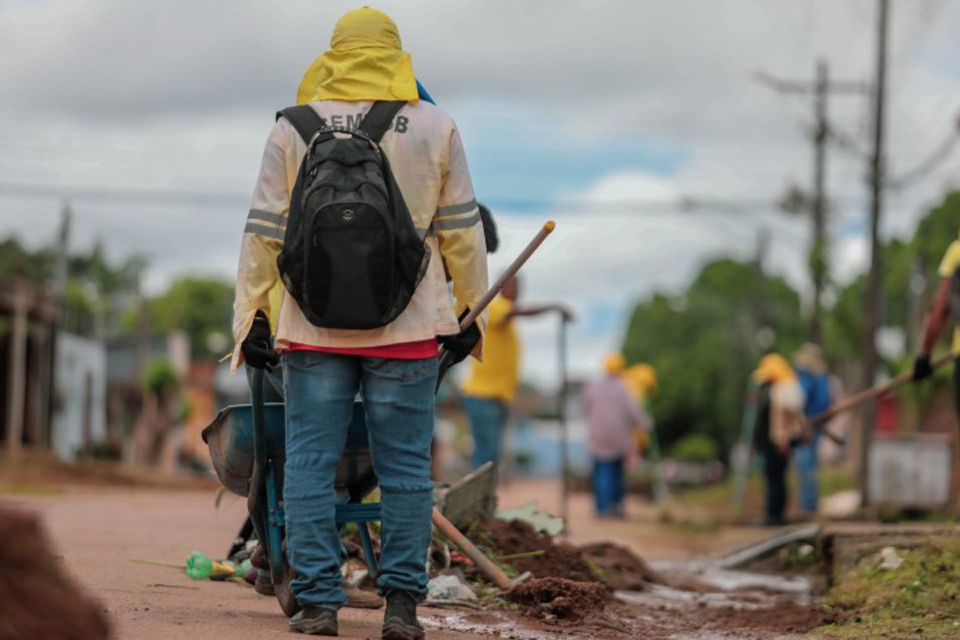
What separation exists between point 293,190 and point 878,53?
18982 mm

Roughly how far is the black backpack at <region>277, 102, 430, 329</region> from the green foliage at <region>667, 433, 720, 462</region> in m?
69.9

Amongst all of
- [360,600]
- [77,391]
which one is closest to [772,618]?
[360,600]

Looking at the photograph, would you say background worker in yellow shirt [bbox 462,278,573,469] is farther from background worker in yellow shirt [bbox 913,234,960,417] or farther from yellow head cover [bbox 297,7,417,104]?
yellow head cover [bbox 297,7,417,104]

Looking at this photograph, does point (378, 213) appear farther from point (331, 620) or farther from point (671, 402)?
point (671, 402)

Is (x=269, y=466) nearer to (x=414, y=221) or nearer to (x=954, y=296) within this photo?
(x=414, y=221)

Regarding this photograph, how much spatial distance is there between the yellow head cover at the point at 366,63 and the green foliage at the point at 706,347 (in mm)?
60335

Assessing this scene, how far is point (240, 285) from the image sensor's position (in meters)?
5.43

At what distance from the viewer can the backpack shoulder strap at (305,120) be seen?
5.40 meters

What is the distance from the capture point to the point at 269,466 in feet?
18.9

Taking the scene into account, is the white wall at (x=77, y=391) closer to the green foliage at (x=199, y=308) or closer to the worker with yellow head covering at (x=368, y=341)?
the worker with yellow head covering at (x=368, y=341)

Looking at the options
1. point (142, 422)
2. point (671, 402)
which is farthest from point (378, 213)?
point (671, 402)

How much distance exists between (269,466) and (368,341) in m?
0.74

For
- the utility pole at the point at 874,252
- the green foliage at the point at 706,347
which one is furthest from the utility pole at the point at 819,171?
the green foliage at the point at 706,347

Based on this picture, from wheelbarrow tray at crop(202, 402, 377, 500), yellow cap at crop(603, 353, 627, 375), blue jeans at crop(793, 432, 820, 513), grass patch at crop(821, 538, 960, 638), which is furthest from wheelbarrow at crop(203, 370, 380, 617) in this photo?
yellow cap at crop(603, 353, 627, 375)
